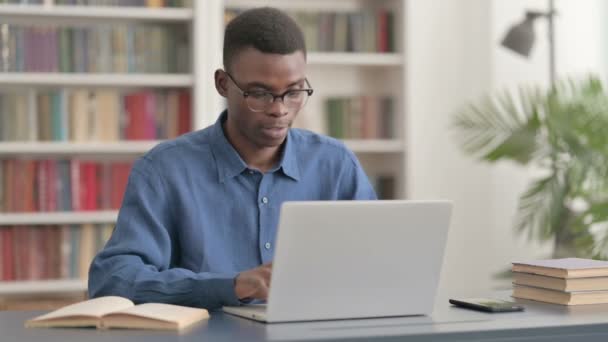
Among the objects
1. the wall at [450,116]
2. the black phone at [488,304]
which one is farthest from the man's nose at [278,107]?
the wall at [450,116]

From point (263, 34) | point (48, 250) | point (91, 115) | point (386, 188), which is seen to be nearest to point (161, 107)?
point (91, 115)

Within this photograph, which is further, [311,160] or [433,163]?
[433,163]

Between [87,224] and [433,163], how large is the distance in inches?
61.7

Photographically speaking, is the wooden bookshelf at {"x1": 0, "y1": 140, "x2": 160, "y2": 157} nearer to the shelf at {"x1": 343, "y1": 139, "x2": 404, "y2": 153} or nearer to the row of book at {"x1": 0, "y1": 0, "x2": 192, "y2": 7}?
the row of book at {"x1": 0, "y1": 0, "x2": 192, "y2": 7}

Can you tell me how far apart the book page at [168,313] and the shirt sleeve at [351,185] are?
0.65m

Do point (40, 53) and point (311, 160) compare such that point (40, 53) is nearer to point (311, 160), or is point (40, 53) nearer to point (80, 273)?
point (80, 273)

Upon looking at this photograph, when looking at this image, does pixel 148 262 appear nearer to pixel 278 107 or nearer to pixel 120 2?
pixel 278 107

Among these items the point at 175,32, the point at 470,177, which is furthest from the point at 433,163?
the point at 175,32

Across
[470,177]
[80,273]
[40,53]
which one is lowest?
[80,273]

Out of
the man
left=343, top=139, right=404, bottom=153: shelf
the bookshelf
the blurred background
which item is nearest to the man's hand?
the man

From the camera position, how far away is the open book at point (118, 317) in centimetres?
164

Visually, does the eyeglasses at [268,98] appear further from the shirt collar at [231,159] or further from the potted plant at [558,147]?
the potted plant at [558,147]

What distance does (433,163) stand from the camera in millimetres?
4602

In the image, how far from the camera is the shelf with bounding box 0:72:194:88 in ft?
12.9
